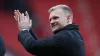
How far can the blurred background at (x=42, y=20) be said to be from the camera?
2.91 metres

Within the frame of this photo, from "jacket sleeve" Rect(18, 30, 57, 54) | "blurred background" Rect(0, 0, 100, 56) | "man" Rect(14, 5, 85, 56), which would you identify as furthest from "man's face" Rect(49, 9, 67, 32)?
"blurred background" Rect(0, 0, 100, 56)

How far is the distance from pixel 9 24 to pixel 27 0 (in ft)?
1.08

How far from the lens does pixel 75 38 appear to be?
154cm

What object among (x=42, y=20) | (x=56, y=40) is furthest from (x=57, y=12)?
(x=42, y=20)

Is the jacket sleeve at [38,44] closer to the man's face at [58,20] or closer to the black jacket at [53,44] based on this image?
the black jacket at [53,44]

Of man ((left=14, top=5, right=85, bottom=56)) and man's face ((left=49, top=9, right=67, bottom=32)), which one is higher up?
man's face ((left=49, top=9, right=67, bottom=32))

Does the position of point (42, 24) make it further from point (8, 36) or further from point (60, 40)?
point (60, 40)

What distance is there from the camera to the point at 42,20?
2994 millimetres

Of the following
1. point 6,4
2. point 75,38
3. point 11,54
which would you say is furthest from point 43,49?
point 6,4

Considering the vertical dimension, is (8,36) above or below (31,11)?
below

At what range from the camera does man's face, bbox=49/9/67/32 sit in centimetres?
156

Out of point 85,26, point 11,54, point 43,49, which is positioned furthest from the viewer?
point 85,26

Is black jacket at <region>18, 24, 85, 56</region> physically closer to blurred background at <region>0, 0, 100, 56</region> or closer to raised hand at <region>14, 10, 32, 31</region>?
raised hand at <region>14, 10, 32, 31</region>

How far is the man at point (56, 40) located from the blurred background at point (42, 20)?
1.27m
